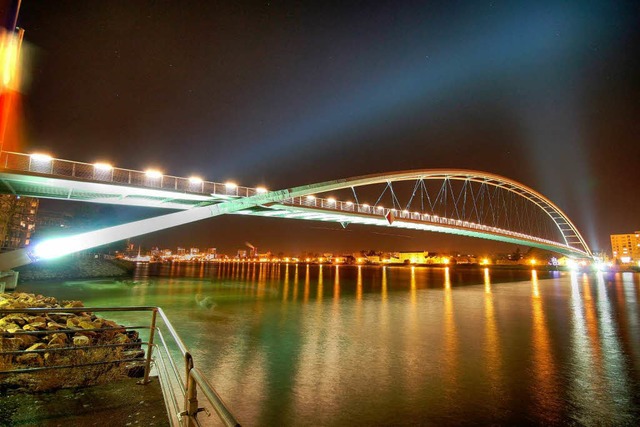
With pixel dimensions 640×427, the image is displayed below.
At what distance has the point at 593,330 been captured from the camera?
53.5 ft

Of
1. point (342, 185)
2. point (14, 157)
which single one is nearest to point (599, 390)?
point (342, 185)

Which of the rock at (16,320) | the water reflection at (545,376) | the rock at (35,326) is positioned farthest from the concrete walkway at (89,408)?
the water reflection at (545,376)

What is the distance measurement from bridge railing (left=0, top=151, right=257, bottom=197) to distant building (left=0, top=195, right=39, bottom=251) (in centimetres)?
2670

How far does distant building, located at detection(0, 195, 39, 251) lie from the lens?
43.1m

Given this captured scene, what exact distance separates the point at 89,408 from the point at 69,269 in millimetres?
58585

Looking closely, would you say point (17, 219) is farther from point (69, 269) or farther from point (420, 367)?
point (420, 367)

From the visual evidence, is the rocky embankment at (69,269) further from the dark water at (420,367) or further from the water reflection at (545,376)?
the water reflection at (545,376)

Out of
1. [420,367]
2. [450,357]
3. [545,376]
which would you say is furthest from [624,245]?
[420,367]

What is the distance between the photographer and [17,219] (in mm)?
65938

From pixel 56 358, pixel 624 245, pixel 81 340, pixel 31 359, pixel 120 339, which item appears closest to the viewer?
pixel 31 359

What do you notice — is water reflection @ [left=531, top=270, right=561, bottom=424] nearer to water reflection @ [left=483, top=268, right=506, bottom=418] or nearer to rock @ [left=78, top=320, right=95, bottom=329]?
water reflection @ [left=483, top=268, right=506, bottom=418]

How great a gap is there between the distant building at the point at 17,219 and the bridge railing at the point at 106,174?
87.6ft

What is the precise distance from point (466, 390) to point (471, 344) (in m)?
5.23

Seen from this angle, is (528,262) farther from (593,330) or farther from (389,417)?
(389,417)
